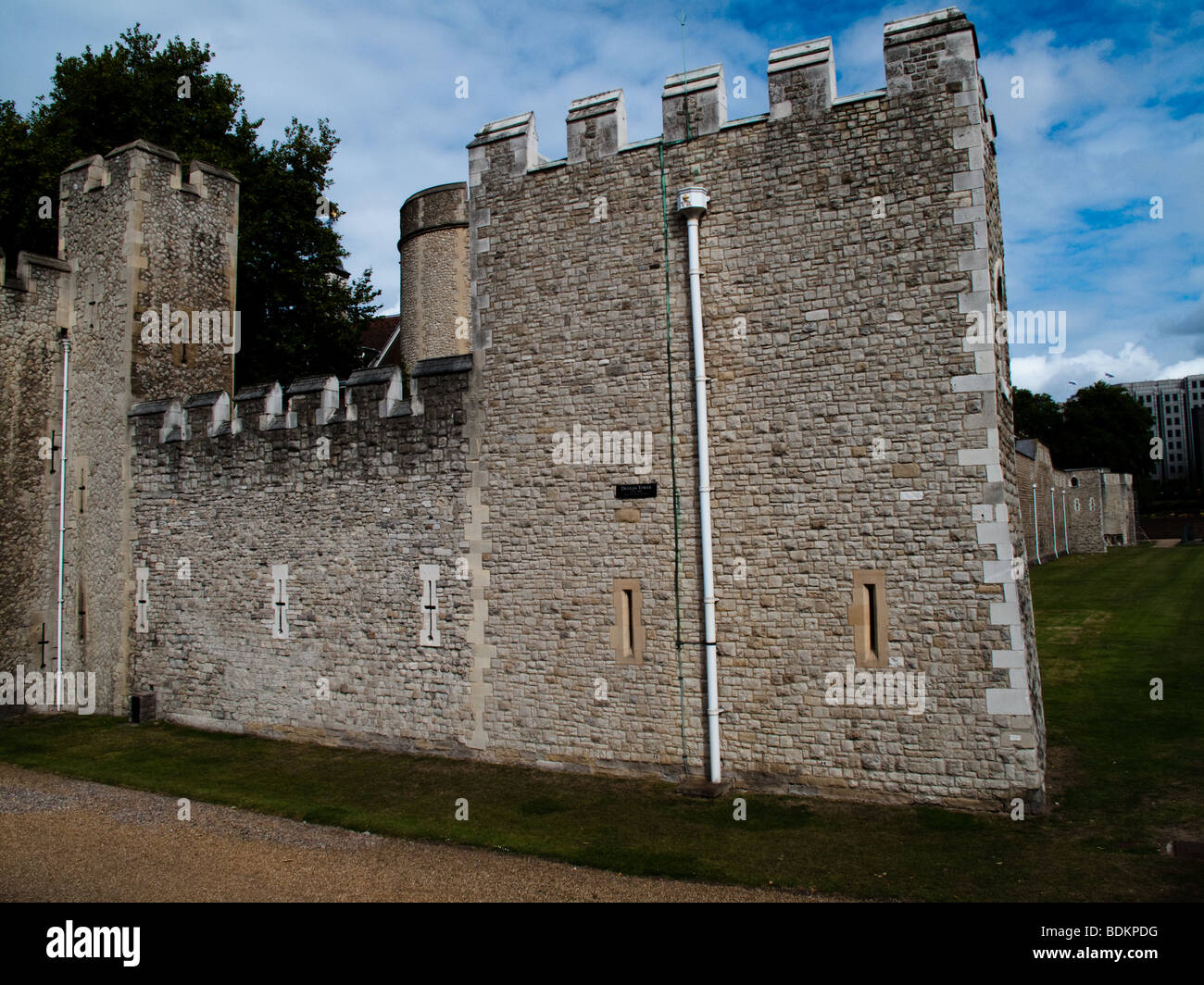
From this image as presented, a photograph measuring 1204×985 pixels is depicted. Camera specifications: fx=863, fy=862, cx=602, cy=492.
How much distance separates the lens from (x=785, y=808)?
8.73 metres

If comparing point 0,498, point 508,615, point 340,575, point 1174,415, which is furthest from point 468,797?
point 1174,415

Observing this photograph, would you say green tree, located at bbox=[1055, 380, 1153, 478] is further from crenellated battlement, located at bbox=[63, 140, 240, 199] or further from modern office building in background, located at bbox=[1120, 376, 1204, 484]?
modern office building in background, located at bbox=[1120, 376, 1204, 484]

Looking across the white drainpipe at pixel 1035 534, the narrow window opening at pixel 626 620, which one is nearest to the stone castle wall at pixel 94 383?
the narrow window opening at pixel 626 620

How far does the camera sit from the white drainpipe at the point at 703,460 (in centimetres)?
947

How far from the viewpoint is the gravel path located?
6910mm

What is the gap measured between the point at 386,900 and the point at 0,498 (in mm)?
11478

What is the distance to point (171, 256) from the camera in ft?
48.7

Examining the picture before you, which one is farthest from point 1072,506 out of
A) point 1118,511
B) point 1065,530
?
point 1118,511

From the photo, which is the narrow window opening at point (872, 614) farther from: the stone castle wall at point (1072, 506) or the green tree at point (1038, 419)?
the green tree at point (1038, 419)

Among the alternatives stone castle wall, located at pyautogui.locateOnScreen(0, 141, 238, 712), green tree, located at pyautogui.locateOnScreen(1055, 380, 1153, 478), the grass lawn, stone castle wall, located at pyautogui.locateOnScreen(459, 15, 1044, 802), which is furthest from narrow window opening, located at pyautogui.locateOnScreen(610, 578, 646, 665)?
green tree, located at pyautogui.locateOnScreen(1055, 380, 1153, 478)

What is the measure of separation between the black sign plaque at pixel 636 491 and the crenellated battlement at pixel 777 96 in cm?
403

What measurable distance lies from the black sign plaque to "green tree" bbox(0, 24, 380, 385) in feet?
44.3

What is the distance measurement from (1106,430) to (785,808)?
64741 mm
